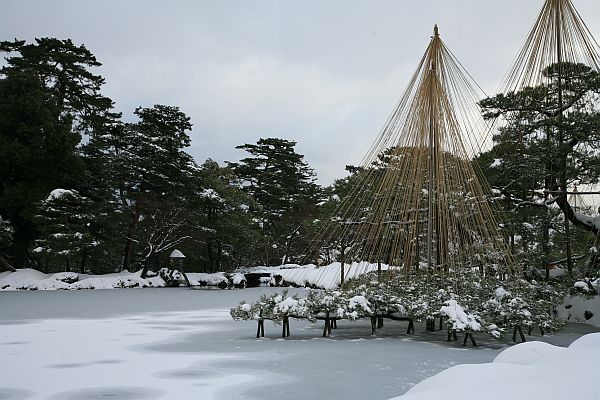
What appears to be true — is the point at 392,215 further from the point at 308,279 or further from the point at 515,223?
the point at 308,279

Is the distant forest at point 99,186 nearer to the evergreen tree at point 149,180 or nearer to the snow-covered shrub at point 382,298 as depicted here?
the evergreen tree at point 149,180

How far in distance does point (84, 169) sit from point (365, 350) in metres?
13.9

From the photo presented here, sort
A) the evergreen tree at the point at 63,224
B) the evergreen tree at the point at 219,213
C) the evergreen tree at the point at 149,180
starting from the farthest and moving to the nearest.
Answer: the evergreen tree at the point at 219,213 < the evergreen tree at the point at 149,180 < the evergreen tree at the point at 63,224

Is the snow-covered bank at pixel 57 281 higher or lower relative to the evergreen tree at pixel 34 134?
lower

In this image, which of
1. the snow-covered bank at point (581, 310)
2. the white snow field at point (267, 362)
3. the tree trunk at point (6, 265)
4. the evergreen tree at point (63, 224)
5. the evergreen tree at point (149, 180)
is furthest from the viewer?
the evergreen tree at point (149, 180)

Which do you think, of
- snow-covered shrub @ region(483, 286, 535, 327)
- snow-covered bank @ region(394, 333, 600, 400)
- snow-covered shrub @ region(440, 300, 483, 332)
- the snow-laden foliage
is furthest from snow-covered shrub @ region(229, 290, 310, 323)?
snow-covered bank @ region(394, 333, 600, 400)

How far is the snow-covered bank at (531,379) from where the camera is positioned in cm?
107

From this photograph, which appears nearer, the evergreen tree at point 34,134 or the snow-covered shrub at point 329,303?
the snow-covered shrub at point 329,303

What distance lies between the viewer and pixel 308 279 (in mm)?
15750

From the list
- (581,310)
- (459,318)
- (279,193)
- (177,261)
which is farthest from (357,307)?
(279,193)

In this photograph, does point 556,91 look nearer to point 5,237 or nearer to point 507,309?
point 507,309

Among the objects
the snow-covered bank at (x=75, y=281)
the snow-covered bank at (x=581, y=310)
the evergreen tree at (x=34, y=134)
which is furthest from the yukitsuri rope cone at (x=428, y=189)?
the evergreen tree at (x=34, y=134)

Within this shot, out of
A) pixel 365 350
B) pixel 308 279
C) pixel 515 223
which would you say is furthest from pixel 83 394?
pixel 308 279

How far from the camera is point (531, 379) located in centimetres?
117
